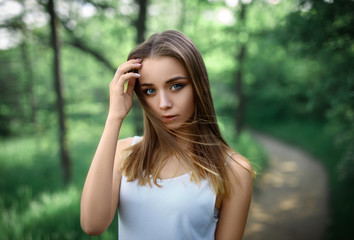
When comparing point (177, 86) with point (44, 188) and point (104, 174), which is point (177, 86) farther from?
Answer: point (44, 188)

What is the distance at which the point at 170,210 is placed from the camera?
1290 mm

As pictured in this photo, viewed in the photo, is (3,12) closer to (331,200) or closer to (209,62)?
(209,62)

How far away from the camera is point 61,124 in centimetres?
509

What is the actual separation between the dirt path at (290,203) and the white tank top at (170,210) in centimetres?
371

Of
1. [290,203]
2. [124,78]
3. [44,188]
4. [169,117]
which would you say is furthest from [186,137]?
[44,188]

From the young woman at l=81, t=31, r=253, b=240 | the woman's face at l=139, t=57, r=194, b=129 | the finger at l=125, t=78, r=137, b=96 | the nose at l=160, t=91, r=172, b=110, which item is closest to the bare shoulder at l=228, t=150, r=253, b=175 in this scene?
the young woman at l=81, t=31, r=253, b=240

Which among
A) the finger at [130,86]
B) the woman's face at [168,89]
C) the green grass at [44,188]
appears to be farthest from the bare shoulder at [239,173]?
the finger at [130,86]

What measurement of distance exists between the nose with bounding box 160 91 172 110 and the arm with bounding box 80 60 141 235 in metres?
0.19

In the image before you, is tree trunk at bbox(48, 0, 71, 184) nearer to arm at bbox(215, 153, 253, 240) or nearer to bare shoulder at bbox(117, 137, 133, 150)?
bare shoulder at bbox(117, 137, 133, 150)

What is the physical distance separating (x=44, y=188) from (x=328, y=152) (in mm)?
9609

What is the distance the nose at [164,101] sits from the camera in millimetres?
1319

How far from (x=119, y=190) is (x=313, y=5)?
3049 mm

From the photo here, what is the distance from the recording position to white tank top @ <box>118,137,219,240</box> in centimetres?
129

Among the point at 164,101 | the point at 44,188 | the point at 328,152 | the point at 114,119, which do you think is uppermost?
the point at 164,101
